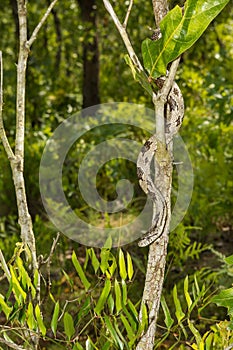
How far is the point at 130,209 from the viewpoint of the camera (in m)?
3.30

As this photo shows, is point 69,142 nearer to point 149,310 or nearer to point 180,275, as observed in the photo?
point 180,275

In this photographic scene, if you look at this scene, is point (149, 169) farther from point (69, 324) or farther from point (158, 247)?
point (69, 324)

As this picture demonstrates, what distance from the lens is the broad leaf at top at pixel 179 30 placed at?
45.2 inches

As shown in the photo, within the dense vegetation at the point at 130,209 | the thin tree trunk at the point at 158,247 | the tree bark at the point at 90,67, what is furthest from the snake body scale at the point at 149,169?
the tree bark at the point at 90,67

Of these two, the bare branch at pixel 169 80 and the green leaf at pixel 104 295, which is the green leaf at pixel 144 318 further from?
the bare branch at pixel 169 80

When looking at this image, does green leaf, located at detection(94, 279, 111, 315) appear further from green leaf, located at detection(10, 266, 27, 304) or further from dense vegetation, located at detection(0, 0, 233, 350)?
green leaf, located at detection(10, 266, 27, 304)

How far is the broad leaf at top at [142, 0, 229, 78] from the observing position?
1148 mm

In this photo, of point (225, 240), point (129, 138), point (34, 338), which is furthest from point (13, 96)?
point (34, 338)

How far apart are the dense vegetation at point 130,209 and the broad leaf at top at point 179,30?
16.4 inches

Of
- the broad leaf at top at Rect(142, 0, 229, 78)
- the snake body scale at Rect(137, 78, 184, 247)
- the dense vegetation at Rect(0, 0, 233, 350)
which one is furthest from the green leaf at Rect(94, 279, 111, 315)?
the broad leaf at top at Rect(142, 0, 229, 78)

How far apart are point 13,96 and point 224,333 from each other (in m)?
3.86

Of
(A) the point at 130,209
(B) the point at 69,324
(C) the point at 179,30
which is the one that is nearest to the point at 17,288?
(B) the point at 69,324

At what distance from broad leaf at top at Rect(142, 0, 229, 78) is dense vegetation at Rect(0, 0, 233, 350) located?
1.37ft

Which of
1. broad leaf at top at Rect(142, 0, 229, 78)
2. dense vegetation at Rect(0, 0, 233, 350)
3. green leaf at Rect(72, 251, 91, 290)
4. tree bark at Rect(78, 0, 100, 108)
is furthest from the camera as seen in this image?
tree bark at Rect(78, 0, 100, 108)
